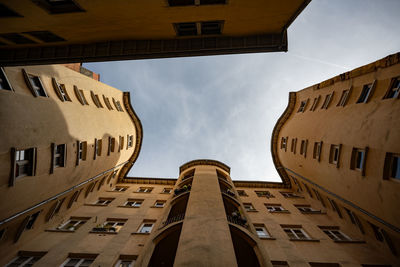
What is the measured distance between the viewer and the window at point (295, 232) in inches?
559

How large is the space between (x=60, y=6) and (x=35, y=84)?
611cm

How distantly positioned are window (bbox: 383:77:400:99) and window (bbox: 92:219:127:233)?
1997 cm

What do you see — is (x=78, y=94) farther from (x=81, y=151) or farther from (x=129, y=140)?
(x=129, y=140)

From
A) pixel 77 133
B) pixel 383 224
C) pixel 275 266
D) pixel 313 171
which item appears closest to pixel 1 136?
pixel 77 133

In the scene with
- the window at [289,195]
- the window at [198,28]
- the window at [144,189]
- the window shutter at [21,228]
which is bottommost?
the window at [289,195]

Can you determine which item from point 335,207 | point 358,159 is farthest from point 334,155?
point 335,207

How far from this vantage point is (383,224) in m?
10.2

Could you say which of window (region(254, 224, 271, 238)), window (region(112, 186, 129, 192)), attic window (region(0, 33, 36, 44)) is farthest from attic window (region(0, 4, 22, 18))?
window (region(254, 224, 271, 238))

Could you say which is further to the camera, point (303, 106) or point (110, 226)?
point (303, 106)

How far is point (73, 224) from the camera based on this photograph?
595 inches

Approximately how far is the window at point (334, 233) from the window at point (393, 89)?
11.1 m

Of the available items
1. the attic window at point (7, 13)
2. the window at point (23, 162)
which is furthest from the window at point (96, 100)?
the attic window at point (7, 13)

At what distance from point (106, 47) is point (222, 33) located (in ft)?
21.0

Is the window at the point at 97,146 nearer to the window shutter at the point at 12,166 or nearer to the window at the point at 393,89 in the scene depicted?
the window shutter at the point at 12,166
